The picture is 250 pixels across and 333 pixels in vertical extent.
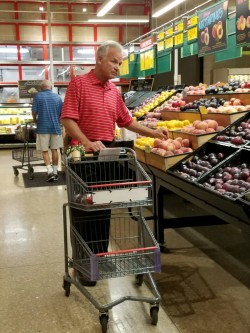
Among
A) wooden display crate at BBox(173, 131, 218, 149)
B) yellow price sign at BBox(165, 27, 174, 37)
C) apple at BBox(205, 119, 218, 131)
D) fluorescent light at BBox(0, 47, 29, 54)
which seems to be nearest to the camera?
wooden display crate at BBox(173, 131, 218, 149)

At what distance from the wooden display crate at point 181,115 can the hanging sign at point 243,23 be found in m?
1.44

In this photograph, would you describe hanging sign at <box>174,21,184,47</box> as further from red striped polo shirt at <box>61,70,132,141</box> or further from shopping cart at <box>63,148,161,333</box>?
shopping cart at <box>63,148,161,333</box>

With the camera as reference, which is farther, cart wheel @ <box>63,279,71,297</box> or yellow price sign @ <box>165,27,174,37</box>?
yellow price sign @ <box>165,27,174,37</box>

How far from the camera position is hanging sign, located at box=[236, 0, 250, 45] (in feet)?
19.7

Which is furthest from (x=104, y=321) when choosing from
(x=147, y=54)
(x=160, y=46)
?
(x=147, y=54)

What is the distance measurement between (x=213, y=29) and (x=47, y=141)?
352cm

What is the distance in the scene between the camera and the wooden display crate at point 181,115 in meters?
5.41

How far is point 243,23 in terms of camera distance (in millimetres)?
6133

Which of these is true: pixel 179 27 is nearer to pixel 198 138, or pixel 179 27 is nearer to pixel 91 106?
pixel 198 138

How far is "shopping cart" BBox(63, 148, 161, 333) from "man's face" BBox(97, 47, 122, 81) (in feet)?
2.08

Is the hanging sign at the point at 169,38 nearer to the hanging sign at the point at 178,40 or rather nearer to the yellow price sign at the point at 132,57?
A: the hanging sign at the point at 178,40

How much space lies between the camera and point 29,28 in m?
17.0

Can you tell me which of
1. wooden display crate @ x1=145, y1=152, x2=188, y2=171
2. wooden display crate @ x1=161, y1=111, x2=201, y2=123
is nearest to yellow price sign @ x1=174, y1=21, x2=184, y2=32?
wooden display crate @ x1=161, y1=111, x2=201, y2=123

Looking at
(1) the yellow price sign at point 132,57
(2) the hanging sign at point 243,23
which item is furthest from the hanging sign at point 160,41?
(2) the hanging sign at point 243,23
